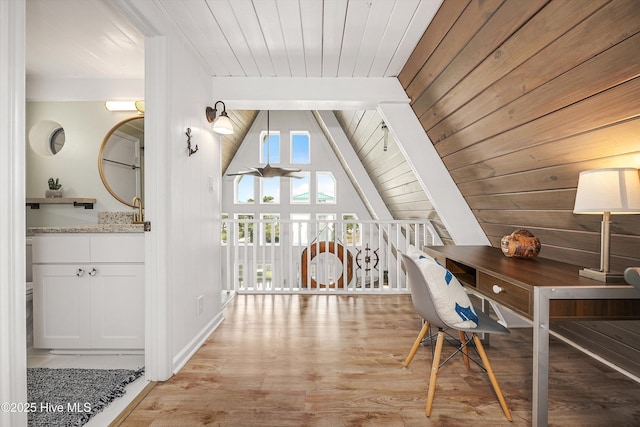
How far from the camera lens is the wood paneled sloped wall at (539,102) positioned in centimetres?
108

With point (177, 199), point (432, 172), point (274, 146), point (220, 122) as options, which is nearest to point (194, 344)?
point (177, 199)

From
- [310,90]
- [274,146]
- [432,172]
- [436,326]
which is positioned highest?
[274,146]

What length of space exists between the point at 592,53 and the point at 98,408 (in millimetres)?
2548

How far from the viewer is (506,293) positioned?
143 centimetres

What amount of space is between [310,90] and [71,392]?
2469mm

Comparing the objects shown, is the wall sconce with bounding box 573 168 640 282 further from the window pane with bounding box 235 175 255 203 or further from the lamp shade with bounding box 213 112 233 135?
the window pane with bounding box 235 175 255 203

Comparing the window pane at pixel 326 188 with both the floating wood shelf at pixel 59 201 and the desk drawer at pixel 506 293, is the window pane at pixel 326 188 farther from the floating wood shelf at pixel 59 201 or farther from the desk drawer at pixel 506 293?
the desk drawer at pixel 506 293

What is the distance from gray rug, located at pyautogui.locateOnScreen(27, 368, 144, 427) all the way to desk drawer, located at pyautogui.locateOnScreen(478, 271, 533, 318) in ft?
6.45

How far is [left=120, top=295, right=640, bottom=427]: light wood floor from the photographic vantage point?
4.86ft

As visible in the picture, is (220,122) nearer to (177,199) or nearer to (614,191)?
(177,199)

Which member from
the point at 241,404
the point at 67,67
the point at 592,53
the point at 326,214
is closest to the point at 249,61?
the point at 67,67

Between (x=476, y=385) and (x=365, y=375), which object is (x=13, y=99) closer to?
(x=365, y=375)

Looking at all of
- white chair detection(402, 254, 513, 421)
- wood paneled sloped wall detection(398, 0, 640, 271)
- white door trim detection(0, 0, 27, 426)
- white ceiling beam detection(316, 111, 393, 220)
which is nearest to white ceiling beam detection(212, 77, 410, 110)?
wood paneled sloped wall detection(398, 0, 640, 271)

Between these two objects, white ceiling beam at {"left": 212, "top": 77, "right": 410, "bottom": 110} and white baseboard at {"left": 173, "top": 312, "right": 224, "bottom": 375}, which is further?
white ceiling beam at {"left": 212, "top": 77, "right": 410, "bottom": 110}
